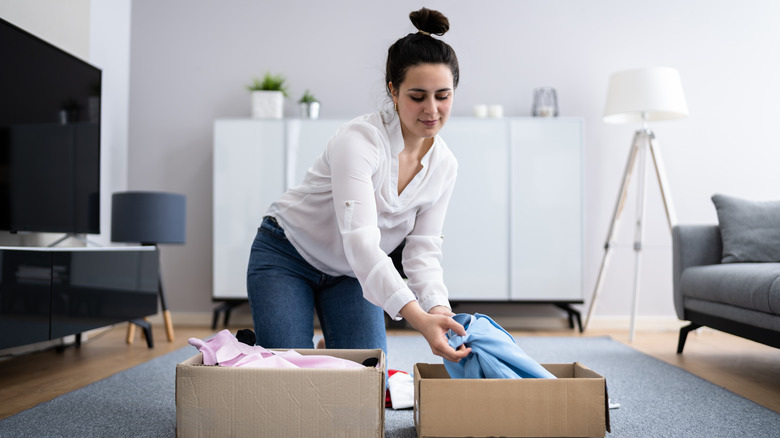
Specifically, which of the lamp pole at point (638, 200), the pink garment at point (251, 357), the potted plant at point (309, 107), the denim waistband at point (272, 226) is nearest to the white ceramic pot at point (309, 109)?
the potted plant at point (309, 107)

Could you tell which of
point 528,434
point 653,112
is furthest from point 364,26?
point 528,434

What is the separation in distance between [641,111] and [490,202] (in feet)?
3.22

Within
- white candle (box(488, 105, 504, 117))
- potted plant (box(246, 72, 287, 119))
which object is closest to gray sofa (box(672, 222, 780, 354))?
white candle (box(488, 105, 504, 117))

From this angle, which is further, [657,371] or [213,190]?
[213,190]

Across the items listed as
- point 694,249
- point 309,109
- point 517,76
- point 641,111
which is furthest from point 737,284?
point 309,109

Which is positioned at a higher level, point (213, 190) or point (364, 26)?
point (364, 26)

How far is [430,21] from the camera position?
1514 mm

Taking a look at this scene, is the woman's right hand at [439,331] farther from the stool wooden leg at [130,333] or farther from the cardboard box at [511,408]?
the stool wooden leg at [130,333]

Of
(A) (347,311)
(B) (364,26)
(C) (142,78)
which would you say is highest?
(B) (364,26)

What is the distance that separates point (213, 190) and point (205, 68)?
91cm

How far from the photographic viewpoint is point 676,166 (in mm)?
4012

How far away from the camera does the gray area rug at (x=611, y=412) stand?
1570mm

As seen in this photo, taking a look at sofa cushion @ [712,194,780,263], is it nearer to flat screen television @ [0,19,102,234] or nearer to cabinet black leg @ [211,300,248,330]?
cabinet black leg @ [211,300,248,330]

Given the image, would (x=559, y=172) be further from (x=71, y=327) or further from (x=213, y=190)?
(x=71, y=327)
